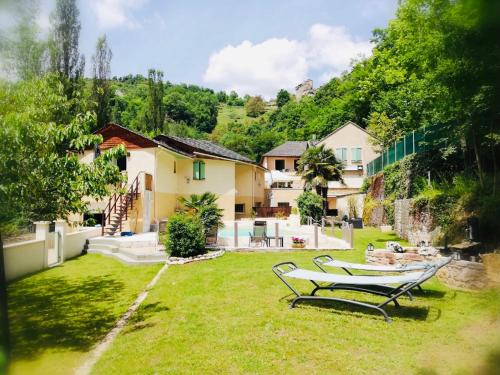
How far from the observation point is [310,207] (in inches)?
1232

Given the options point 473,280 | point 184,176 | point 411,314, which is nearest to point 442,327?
point 411,314

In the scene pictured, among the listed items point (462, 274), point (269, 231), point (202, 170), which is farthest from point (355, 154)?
point (462, 274)

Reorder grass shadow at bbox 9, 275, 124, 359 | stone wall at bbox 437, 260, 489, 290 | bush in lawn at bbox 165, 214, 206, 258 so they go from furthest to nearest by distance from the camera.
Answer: bush in lawn at bbox 165, 214, 206, 258, stone wall at bbox 437, 260, 489, 290, grass shadow at bbox 9, 275, 124, 359

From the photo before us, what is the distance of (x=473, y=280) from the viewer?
888cm

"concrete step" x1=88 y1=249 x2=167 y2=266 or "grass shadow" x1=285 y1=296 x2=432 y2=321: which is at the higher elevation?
"concrete step" x1=88 y1=249 x2=167 y2=266

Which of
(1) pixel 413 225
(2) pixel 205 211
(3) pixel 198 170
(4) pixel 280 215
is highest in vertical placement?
(3) pixel 198 170

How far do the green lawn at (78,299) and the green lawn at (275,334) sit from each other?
0.66 meters

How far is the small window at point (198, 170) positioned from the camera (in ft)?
107

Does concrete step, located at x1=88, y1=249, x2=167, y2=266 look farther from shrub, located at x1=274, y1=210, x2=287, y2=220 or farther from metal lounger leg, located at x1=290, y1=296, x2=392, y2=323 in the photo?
shrub, located at x1=274, y1=210, x2=287, y2=220

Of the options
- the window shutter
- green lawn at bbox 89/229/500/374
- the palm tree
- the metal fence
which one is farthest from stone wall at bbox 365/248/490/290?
the window shutter

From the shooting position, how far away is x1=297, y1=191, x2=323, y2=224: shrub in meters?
31.2

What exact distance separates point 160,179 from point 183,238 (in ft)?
42.0

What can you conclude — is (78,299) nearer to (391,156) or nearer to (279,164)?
(391,156)

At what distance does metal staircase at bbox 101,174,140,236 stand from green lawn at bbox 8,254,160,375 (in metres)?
5.59
